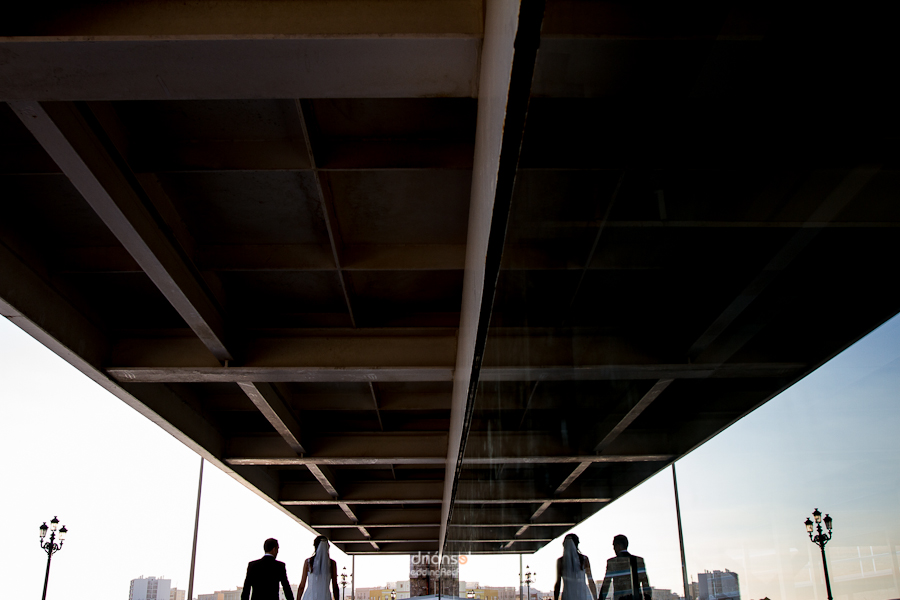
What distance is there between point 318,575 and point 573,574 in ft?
19.8

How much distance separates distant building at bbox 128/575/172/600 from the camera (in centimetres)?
1722

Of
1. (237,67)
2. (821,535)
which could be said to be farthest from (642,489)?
(237,67)

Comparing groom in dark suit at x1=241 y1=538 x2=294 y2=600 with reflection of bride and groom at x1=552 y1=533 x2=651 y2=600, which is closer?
reflection of bride and groom at x1=552 y1=533 x2=651 y2=600

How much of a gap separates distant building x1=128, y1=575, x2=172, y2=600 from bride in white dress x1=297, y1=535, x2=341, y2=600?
10.8 meters

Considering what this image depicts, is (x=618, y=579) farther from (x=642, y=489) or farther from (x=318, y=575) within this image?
(x=318, y=575)

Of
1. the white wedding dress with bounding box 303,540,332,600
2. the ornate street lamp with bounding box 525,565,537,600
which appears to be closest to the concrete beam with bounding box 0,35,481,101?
the ornate street lamp with bounding box 525,565,537,600

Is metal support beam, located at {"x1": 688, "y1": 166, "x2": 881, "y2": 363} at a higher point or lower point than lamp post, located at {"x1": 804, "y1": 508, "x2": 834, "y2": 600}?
higher

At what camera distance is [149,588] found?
17766mm

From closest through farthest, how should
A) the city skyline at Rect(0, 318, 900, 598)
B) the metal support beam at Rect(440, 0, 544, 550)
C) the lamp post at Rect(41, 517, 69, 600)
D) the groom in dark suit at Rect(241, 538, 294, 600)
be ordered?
1. the city skyline at Rect(0, 318, 900, 598)
2. the metal support beam at Rect(440, 0, 544, 550)
3. the groom in dark suit at Rect(241, 538, 294, 600)
4. the lamp post at Rect(41, 517, 69, 600)

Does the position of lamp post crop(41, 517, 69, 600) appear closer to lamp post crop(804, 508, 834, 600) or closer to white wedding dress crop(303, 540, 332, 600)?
white wedding dress crop(303, 540, 332, 600)

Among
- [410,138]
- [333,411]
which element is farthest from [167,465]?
[410,138]

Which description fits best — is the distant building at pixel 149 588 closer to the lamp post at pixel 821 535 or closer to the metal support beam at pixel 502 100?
the metal support beam at pixel 502 100

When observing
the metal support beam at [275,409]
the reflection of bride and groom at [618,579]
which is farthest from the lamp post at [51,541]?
the reflection of bride and groom at [618,579]

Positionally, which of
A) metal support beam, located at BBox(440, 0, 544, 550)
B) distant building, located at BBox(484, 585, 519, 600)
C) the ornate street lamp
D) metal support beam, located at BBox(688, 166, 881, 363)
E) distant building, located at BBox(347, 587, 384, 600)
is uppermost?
metal support beam, located at BBox(440, 0, 544, 550)
